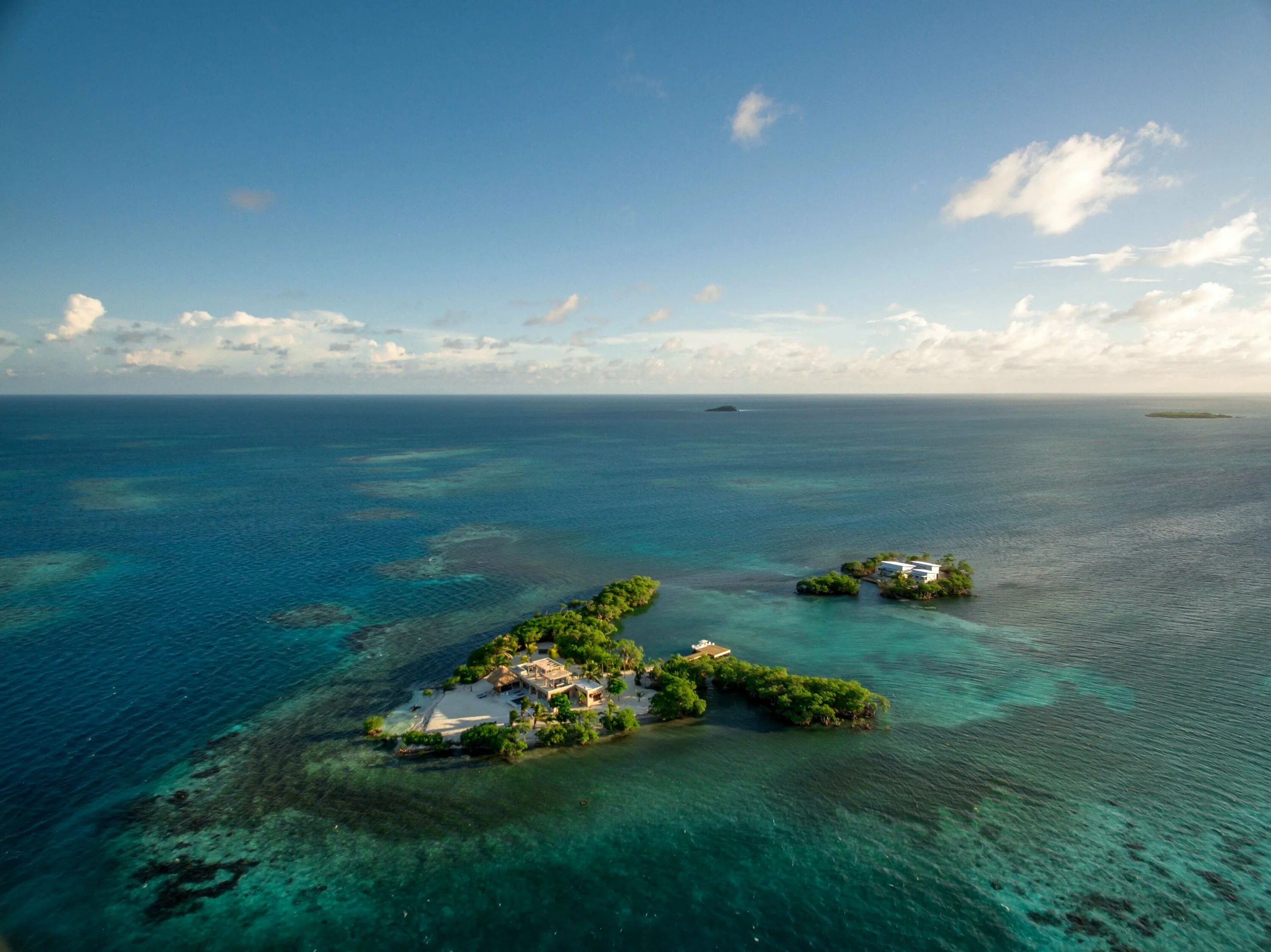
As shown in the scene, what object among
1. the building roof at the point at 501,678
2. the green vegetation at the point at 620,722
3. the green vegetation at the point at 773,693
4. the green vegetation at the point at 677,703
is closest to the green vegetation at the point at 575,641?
the building roof at the point at 501,678

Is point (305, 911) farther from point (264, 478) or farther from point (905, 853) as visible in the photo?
point (264, 478)

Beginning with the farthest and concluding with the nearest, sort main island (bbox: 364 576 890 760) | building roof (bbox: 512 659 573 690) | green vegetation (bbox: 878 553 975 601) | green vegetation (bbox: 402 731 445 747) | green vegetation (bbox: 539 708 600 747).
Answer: green vegetation (bbox: 878 553 975 601) < building roof (bbox: 512 659 573 690) < main island (bbox: 364 576 890 760) < green vegetation (bbox: 539 708 600 747) < green vegetation (bbox: 402 731 445 747)

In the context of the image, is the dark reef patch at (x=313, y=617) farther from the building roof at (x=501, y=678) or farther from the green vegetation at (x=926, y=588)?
the green vegetation at (x=926, y=588)

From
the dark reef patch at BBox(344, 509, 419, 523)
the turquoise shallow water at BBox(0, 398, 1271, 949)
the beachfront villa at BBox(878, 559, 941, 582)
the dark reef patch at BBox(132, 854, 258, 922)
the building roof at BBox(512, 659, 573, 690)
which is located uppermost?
the beachfront villa at BBox(878, 559, 941, 582)

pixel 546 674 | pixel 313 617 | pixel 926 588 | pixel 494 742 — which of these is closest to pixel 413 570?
pixel 313 617

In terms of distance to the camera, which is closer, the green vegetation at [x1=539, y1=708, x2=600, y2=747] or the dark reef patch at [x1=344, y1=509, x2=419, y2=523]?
the green vegetation at [x1=539, y1=708, x2=600, y2=747]

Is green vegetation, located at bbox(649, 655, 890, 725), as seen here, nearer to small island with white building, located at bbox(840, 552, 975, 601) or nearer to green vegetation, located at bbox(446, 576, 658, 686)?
green vegetation, located at bbox(446, 576, 658, 686)

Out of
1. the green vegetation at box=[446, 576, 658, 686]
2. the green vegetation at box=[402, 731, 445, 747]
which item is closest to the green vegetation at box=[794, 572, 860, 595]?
the green vegetation at box=[446, 576, 658, 686]
